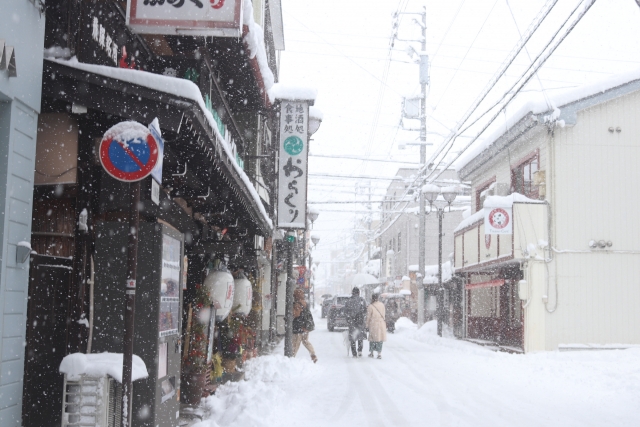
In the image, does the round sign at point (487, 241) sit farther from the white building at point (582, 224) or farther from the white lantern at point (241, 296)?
the white lantern at point (241, 296)

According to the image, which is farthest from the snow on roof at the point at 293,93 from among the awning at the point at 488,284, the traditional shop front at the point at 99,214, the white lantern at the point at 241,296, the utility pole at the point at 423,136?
the utility pole at the point at 423,136

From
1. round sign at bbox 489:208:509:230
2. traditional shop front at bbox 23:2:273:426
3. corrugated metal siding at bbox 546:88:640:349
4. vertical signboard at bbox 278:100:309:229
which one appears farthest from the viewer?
round sign at bbox 489:208:509:230

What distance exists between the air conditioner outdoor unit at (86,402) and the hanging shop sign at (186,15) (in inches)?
155

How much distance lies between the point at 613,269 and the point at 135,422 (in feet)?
56.5

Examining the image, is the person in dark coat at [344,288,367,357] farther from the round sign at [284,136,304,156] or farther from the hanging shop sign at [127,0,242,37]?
the hanging shop sign at [127,0,242,37]

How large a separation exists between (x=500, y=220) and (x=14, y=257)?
1677 centimetres

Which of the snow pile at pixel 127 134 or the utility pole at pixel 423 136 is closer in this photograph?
the snow pile at pixel 127 134

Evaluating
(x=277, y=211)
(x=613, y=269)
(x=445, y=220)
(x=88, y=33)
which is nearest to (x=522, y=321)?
(x=613, y=269)

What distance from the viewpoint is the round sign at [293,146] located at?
15602 millimetres

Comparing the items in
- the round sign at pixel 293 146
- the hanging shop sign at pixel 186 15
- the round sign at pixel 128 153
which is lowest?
the round sign at pixel 128 153

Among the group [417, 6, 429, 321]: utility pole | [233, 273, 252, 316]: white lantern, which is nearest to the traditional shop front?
[233, 273, 252, 316]: white lantern

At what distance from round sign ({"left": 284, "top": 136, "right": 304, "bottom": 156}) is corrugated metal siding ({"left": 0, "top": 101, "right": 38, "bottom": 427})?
988 centimetres

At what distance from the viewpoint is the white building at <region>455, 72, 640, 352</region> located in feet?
64.8

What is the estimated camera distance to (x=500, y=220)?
20.1 m
